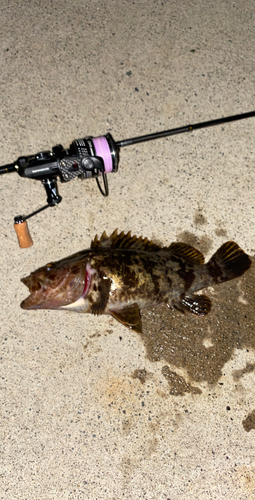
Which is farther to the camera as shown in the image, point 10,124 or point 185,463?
point 10,124

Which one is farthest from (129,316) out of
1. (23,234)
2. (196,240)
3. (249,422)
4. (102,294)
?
(249,422)

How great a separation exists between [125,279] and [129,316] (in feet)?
1.07

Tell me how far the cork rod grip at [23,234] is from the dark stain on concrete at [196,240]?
1.45 meters

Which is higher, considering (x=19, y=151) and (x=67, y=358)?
(x=19, y=151)

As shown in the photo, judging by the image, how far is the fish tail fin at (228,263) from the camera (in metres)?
3.07

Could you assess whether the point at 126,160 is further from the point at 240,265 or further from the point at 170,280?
the point at 240,265

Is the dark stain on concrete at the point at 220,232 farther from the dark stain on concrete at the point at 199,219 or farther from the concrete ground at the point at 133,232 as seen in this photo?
the dark stain on concrete at the point at 199,219

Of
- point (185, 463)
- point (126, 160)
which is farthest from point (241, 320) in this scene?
point (126, 160)

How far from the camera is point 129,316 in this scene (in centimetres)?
281

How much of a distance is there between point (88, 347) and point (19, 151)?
204cm

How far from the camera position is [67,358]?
312 centimetres

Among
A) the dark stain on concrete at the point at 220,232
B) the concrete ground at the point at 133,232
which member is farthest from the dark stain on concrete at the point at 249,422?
the dark stain on concrete at the point at 220,232

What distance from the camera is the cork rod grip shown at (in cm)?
291

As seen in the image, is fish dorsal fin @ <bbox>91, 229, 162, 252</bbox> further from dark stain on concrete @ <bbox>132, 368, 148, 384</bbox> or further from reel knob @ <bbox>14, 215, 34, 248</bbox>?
dark stain on concrete @ <bbox>132, 368, 148, 384</bbox>
